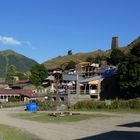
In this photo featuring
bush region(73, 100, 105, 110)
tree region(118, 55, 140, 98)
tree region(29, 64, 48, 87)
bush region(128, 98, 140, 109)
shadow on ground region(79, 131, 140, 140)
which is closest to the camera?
shadow on ground region(79, 131, 140, 140)

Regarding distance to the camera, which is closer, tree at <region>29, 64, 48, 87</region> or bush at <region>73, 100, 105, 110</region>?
bush at <region>73, 100, 105, 110</region>

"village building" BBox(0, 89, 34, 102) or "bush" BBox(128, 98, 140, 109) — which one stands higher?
"village building" BBox(0, 89, 34, 102)

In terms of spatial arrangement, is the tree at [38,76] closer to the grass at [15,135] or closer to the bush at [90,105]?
the bush at [90,105]

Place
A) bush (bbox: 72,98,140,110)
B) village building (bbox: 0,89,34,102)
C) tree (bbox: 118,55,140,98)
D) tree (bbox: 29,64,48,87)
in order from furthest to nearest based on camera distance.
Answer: tree (bbox: 29,64,48,87)
village building (bbox: 0,89,34,102)
tree (bbox: 118,55,140,98)
bush (bbox: 72,98,140,110)

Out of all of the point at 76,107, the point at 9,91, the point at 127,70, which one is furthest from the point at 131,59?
the point at 9,91

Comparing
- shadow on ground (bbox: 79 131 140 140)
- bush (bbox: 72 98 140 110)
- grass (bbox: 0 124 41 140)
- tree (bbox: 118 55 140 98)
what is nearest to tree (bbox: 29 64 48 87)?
tree (bbox: 118 55 140 98)

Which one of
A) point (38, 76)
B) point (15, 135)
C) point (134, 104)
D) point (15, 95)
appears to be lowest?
point (15, 135)

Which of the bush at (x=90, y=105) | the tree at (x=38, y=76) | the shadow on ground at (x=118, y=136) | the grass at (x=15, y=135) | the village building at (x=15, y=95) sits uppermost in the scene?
the tree at (x=38, y=76)

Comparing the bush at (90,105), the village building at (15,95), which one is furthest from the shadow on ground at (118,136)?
the village building at (15,95)

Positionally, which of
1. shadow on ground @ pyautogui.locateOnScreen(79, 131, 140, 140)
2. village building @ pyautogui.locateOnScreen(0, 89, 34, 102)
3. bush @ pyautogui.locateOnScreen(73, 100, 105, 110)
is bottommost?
shadow on ground @ pyautogui.locateOnScreen(79, 131, 140, 140)

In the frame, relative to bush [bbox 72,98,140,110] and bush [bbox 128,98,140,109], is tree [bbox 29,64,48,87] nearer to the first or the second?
bush [bbox 72,98,140,110]

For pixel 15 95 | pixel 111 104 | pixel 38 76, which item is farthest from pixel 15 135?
pixel 38 76

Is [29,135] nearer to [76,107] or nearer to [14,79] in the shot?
[76,107]

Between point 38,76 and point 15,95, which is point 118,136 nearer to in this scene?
point 15,95
